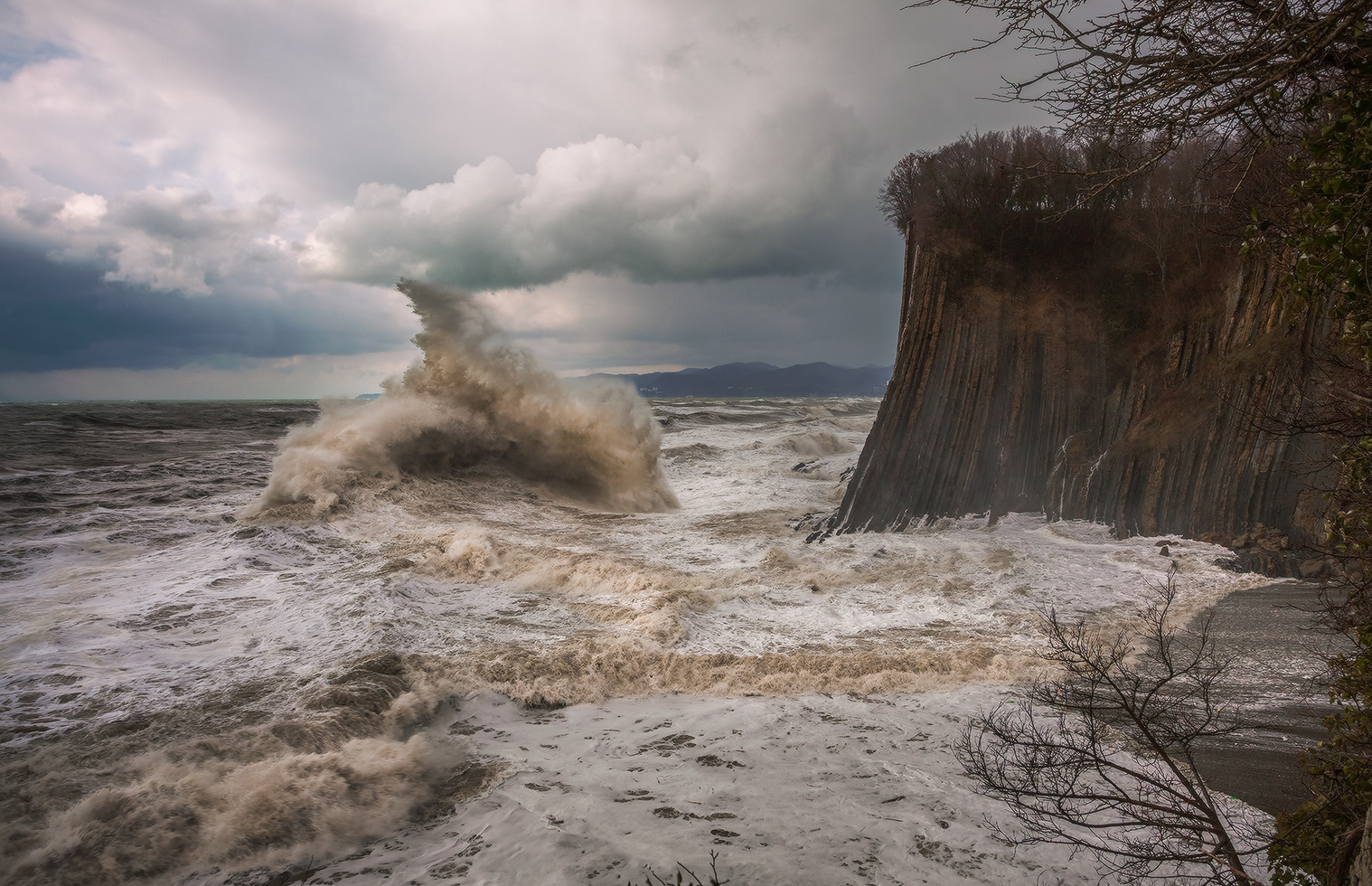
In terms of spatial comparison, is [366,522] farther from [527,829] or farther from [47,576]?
[527,829]

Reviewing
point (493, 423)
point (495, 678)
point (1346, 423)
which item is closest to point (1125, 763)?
point (1346, 423)

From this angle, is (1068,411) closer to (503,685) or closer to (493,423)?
(503,685)

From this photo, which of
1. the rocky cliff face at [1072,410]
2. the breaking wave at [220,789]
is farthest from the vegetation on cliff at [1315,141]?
the rocky cliff face at [1072,410]

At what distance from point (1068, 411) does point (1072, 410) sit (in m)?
0.07

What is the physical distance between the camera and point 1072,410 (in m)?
13.9

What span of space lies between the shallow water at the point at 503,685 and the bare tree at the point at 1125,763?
1.47ft

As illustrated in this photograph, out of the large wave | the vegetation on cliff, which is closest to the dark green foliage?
the vegetation on cliff

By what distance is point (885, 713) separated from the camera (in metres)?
6.38

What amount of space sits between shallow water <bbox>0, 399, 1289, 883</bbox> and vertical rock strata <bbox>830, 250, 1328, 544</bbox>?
3.02 ft

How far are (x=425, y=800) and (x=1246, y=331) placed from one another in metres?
14.7

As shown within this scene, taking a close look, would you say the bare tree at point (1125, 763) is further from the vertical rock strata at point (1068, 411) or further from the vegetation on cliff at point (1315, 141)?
the vertical rock strata at point (1068, 411)

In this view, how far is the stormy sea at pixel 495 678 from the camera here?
428cm

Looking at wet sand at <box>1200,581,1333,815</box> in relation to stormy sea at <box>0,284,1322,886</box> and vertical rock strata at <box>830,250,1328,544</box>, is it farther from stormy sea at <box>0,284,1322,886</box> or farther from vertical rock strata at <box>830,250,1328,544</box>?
vertical rock strata at <box>830,250,1328,544</box>

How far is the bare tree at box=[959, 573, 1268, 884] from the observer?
2775 millimetres
